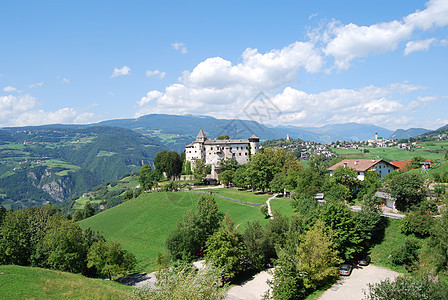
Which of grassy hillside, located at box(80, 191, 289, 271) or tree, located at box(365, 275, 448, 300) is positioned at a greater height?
tree, located at box(365, 275, 448, 300)

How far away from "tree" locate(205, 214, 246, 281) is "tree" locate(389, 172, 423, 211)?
2259 cm

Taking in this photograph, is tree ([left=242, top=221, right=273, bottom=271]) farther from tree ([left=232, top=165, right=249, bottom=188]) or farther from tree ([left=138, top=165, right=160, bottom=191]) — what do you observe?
tree ([left=138, top=165, right=160, bottom=191])

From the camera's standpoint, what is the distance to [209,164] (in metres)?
87.6

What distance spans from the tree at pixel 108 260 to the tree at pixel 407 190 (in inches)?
1461

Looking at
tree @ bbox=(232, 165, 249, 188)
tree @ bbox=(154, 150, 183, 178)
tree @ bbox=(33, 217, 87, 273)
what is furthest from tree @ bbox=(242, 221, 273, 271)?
tree @ bbox=(154, 150, 183, 178)

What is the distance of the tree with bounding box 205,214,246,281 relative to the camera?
31375 millimetres

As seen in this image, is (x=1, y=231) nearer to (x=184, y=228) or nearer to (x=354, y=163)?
(x=184, y=228)

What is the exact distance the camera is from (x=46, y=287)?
2369 centimetres

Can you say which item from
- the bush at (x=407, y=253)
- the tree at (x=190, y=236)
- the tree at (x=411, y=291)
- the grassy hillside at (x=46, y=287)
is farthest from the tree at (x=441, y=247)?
the grassy hillside at (x=46, y=287)

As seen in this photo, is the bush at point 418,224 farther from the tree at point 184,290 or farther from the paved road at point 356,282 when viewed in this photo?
the tree at point 184,290

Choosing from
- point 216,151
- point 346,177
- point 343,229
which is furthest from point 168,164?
point 343,229

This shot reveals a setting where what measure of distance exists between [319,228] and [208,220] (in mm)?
15446

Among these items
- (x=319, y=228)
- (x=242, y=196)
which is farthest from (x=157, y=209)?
(x=319, y=228)

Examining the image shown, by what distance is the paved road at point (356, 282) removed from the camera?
26.0 meters
